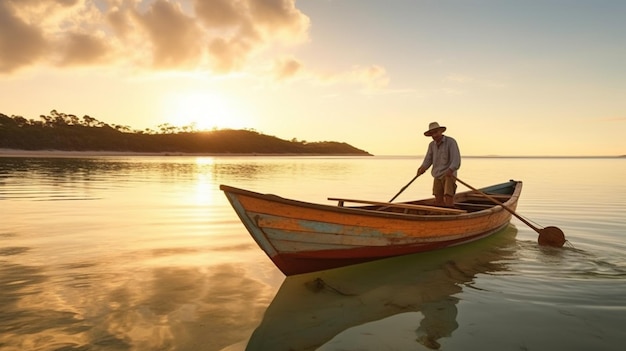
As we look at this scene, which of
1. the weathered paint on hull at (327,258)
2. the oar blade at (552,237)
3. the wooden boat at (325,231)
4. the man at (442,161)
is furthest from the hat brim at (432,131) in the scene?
the oar blade at (552,237)

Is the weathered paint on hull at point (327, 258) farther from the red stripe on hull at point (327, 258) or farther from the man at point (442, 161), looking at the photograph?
the man at point (442, 161)

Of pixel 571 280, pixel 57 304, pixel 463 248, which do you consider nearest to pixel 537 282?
pixel 571 280

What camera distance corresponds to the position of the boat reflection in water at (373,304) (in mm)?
4594

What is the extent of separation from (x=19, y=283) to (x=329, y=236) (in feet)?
16.3

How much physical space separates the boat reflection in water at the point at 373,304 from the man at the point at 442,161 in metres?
2.00

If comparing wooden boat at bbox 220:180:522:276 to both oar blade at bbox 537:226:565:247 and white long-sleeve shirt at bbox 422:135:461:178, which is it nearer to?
white long-sleeve shirt at bbox 422:135:461:178

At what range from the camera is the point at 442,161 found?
388 inches

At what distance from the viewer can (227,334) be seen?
4.70 metres

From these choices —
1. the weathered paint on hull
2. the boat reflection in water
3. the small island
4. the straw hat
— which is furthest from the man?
the small island

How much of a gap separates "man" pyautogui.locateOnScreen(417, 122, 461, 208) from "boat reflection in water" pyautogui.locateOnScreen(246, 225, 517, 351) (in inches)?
78.9

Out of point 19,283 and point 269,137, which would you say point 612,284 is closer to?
point 19,283

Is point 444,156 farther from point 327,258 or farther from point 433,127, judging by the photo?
point 327,258

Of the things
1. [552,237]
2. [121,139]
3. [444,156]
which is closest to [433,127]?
[444,156]

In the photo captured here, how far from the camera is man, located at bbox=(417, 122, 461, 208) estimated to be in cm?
960
